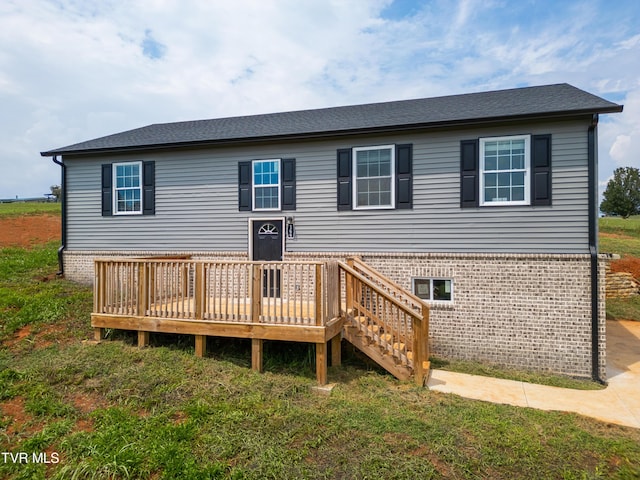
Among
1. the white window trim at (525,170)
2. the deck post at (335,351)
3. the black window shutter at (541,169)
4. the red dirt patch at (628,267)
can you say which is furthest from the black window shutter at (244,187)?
the red dirt patch at (628,267)

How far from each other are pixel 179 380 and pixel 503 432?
168 inches

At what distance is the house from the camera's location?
687 centimetres

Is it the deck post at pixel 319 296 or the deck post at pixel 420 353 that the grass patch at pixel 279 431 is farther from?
the deck post at pixel 319 296

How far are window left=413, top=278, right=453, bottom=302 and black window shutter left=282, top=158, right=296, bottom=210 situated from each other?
10.8ft

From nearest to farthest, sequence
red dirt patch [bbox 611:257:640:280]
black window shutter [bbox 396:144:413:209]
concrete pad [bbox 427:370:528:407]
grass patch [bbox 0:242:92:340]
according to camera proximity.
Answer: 1. concrete pad [bbox 427:370:528:407]
2. grass patch [bbox 0:242:92:340]
3. black window shutter [bbox 396:144:413:209]
4. red dirt patch [bbox 611:257:640:280]

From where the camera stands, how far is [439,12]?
392 inches

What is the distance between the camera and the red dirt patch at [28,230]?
14.7m

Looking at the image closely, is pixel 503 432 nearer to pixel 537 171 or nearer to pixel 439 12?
pixel 537 171

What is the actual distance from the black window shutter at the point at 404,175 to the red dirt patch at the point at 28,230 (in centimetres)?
1443

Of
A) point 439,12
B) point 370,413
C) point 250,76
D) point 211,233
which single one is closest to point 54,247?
point 211,233

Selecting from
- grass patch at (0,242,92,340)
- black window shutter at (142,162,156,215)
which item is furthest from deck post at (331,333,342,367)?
black window shutter at (142,162,156,215)

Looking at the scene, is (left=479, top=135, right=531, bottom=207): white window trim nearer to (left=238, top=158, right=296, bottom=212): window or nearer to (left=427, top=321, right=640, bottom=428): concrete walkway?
(left=427, top=321, right=640, bottom=428): concrete walkway

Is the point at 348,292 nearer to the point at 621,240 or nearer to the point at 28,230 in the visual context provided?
A: the point at 28,230

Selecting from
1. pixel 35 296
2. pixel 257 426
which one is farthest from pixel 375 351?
pixel 35 296
